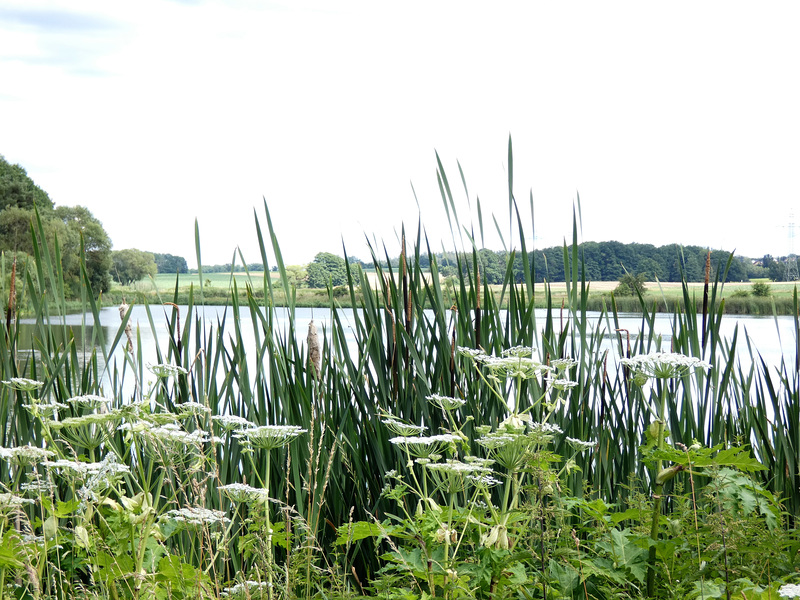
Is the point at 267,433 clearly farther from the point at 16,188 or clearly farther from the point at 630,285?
the point at 16,188

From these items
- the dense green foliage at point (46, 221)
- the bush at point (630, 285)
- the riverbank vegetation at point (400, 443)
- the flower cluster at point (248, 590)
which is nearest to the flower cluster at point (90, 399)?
the riverbank vegetation at point (400, 443)

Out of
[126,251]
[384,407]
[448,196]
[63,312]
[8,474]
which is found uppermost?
[126,251]

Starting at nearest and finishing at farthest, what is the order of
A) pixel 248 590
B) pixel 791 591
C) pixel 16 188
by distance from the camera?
pixel 791 591, pixel 248 590, pixel 16 188

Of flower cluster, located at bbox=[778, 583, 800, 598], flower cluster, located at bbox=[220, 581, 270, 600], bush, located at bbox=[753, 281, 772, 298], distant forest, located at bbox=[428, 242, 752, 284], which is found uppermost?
distant forest, located at bbox=[428, 242, 752, 284]

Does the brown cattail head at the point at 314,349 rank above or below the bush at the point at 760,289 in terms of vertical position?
above

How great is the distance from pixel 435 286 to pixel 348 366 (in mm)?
390

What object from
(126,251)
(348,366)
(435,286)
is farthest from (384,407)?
(126,251)

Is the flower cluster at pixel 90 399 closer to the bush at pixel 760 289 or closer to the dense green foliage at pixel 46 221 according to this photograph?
the bush at pixel 760 289

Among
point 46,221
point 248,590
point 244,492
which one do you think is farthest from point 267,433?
point 46,221

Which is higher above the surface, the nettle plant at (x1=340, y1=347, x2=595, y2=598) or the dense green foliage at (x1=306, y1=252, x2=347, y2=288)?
the dense green foliage at (x1=306, y1=252, x2=347, y2=288)

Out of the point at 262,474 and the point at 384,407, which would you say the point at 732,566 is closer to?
the point at 384,407

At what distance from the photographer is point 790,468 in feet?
6.39

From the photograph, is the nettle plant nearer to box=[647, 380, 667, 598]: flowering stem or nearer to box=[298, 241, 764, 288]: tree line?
box=[647, 380, 667, 598]: flowering stem

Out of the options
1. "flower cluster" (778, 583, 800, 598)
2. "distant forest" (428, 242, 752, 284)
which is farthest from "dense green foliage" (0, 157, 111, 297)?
"flower cluster" (778, 583, 800, 598)
